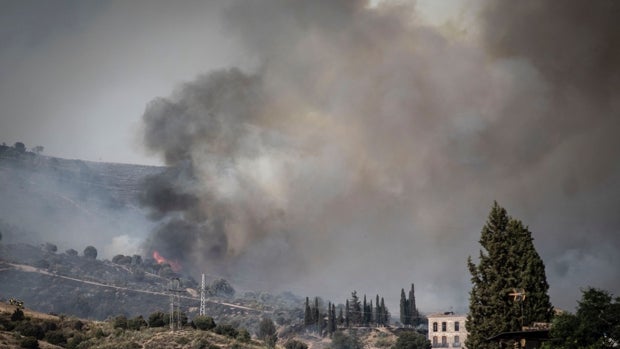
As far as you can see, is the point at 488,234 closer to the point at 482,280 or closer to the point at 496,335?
the point at 482,280

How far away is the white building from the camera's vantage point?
174 m

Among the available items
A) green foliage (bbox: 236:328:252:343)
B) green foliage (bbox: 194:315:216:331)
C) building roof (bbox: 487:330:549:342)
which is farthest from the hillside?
building roof (bbox: 487:330:549:342)

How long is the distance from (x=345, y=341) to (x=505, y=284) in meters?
116

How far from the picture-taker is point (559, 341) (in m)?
64.9

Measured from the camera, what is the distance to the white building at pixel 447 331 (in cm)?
17362

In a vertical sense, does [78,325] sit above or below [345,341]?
above

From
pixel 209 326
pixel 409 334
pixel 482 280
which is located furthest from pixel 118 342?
pixel 482 280

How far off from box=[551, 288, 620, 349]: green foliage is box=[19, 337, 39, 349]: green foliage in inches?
3777

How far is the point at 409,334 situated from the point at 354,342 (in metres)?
23.5

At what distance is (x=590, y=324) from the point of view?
63562 mm

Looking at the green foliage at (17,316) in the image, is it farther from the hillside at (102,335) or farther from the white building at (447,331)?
the white building at (447,331)

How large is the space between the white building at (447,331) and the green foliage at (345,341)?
2083cm

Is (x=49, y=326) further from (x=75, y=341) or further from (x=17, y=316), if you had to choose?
(x=75, y=341)

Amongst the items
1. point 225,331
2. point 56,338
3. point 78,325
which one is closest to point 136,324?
point 78,325
